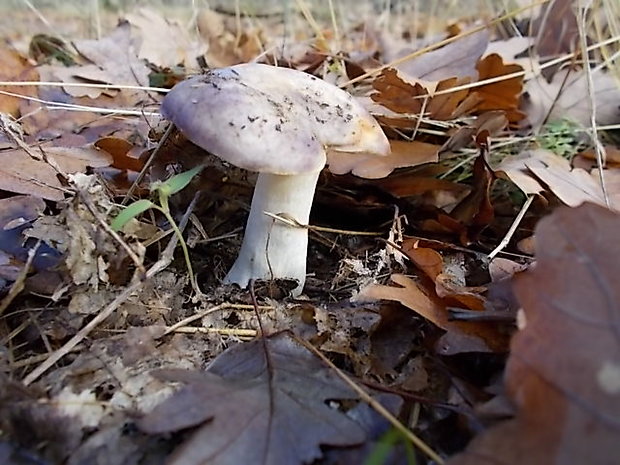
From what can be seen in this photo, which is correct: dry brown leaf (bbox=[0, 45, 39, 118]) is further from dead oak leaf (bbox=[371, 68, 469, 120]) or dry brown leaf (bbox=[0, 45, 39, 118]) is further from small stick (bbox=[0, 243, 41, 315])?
dead oak leaf (bbox=[371, 68, 469, 120])

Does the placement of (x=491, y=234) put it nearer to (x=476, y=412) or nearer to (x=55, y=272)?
(x=476, y=412)

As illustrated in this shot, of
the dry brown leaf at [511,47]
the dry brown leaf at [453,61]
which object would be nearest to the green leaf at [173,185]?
the dry brown leaf at [453,61]

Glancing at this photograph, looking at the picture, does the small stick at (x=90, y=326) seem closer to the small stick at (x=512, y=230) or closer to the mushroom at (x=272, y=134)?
the mushroom at (x=272, y=134)

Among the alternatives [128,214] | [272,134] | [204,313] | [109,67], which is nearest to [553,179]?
[272,134]

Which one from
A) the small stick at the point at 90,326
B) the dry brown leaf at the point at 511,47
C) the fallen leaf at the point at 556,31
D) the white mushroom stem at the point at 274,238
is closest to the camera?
the small stick at the point at 90,326

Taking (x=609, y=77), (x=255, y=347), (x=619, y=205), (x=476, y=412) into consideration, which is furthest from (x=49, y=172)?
(x=609, y=77)

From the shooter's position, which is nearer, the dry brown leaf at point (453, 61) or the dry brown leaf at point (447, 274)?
the dry brown leaf at point (447, 274)

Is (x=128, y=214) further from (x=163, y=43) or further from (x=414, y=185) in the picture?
(x=163, y=43)
